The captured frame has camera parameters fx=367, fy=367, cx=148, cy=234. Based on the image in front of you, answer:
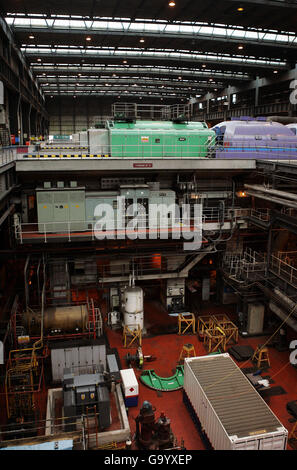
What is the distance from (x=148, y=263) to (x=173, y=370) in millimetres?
6385

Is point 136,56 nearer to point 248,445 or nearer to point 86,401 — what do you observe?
point 86,401

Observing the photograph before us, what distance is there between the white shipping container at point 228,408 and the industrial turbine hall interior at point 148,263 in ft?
0.21

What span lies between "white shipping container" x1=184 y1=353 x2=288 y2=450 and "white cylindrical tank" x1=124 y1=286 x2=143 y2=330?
5.23m

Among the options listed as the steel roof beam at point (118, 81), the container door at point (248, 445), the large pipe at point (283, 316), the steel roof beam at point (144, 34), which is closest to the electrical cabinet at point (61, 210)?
the large pipe at point (283, 316)

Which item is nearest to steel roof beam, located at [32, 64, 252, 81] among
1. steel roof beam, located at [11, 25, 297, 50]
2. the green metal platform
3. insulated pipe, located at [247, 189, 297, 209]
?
steel roof beam, located at [11, 25, 297, 50]

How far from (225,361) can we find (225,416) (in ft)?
10.6

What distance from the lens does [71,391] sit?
11.9m

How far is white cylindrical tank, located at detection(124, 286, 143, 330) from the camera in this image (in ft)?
61.1

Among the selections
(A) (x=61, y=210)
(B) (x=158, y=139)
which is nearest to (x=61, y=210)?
(A) (x=61, y=210)

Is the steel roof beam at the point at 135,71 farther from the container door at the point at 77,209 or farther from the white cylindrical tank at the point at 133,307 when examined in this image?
the white cylindrical tank at the point at 133,307

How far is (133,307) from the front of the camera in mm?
18719

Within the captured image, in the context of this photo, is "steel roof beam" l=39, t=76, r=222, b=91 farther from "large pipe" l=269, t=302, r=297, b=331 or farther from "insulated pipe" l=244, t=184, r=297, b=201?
"large pipe" l=269, t=302, r=297, b=331

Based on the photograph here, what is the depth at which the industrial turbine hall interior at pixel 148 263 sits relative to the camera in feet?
40.1
